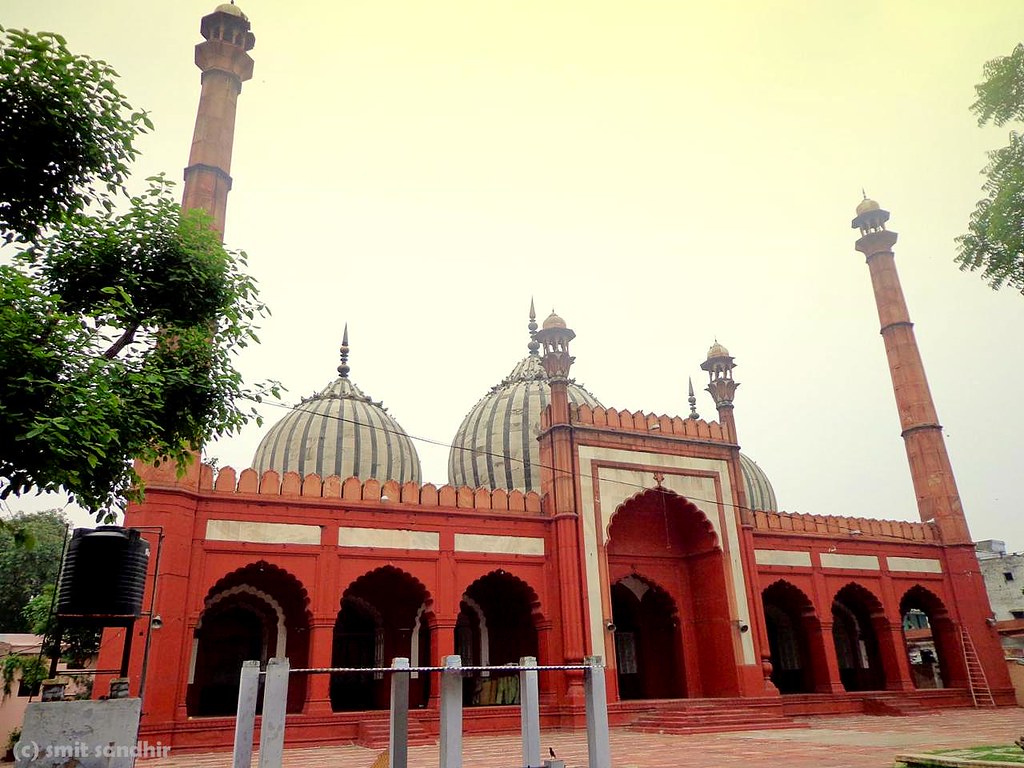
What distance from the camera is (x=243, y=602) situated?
46.5 ft

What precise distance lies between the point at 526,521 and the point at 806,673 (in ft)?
29.9

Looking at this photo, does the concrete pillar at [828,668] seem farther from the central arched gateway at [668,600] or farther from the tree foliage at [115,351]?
the tree foliage at [115,351]

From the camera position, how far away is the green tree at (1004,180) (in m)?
8.45

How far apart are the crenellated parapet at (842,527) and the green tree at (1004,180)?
926cm

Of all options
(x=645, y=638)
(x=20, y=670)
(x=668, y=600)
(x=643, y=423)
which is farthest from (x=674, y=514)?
(x=20, y=670)

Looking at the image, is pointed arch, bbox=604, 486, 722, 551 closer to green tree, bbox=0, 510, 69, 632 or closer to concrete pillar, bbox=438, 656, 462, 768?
concrete pillar, bbox=438, 656, 462, 768

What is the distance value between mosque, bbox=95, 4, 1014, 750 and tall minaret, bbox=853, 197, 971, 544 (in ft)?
0.24

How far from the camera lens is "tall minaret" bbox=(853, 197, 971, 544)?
1922cm

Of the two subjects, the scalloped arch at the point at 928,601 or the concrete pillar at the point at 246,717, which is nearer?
the concrete pillar at the point at 246,717

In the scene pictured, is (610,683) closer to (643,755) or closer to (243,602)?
(643,755)

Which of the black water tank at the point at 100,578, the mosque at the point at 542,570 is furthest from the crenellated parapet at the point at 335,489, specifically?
the black water tank at the point at 100,578

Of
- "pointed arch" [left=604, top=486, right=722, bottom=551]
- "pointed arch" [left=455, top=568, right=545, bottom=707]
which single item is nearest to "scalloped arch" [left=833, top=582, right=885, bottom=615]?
A: "pointed arch" [left=604, top=486, right=722, bottom=551]

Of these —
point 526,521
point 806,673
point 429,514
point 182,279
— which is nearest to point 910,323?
point 806,673

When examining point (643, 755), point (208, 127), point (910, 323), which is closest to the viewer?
point (643, 755)
